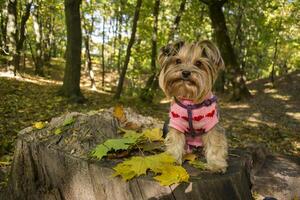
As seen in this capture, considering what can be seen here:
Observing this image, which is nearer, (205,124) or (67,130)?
(205,124)

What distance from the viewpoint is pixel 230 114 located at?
1538 cm

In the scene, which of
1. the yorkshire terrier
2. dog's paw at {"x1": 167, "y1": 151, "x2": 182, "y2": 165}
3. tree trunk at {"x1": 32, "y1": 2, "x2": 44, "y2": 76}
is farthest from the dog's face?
tree trunk at {"x1": 32, "y1": 2, "x2": 44, "y2": 76}

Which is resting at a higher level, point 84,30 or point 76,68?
point 84,30

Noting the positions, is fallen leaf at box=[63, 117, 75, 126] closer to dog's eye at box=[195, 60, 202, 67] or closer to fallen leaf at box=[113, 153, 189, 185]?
fallen leaf at box=[113, 153, 189, 185]

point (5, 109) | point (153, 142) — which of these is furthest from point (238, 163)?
point (5, 109)

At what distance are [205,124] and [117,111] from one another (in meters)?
1.86

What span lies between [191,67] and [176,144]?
0.94 meters

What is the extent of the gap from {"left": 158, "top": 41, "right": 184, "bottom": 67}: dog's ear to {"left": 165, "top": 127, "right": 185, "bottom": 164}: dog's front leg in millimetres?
846

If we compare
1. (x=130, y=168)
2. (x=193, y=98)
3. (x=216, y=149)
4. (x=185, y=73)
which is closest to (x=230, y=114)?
(x=216, y=149)

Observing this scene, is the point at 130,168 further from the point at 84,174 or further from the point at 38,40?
the point at 38,40

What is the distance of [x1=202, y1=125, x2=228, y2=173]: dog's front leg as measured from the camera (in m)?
3.97

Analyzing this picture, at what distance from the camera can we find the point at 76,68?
14.0 m

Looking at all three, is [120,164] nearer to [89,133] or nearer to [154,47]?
[89,133]

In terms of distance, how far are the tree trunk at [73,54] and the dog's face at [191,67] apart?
10064 millimetres
